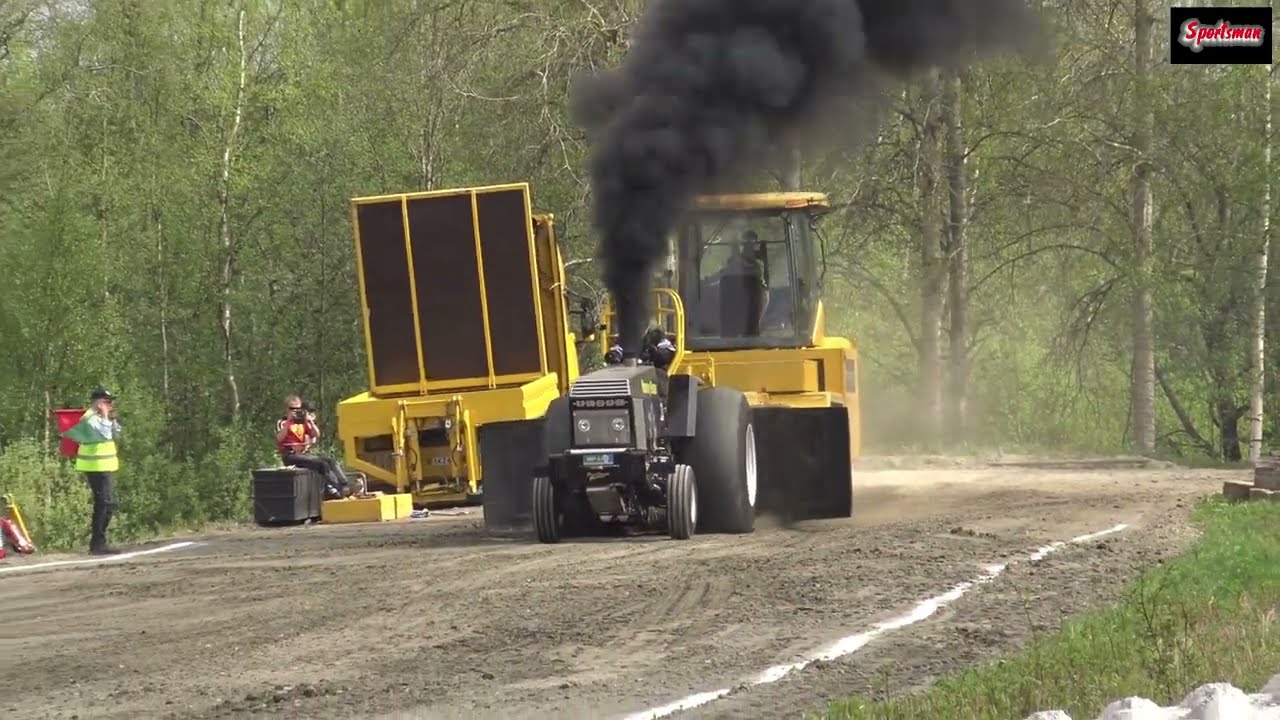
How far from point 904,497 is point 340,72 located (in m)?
17.9

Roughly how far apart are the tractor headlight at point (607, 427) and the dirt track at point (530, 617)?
800mm

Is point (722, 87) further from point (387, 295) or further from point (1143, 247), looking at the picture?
point (1143, 247)

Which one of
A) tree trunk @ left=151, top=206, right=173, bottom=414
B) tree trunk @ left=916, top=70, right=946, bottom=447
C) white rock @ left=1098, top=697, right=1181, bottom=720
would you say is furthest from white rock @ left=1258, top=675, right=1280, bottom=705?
tree trunk @ left=151, top=206, right=173, bottom=414

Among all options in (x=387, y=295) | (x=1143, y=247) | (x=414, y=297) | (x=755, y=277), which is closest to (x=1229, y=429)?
(x=1143, y=247)

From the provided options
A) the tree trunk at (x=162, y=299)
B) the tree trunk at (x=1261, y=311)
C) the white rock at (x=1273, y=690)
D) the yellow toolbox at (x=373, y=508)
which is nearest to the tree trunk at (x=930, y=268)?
the tree trunk at (x=1261, y=311)

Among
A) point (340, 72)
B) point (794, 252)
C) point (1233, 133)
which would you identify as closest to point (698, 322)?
point (794, 252)

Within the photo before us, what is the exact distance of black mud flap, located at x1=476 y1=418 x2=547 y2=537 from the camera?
A: 15.2m

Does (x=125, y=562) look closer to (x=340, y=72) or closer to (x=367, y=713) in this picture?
(x=367, y=713)

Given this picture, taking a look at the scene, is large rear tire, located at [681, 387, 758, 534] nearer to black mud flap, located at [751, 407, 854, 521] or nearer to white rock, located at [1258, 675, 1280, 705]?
black mud flap, located at [751, 407, 854, 521]

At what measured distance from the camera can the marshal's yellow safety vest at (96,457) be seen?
1766cm

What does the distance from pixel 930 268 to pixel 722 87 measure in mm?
16121

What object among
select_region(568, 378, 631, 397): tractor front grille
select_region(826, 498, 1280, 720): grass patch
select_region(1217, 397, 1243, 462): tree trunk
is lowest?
select_region(1217, 397, 1243, 462): tree trunk

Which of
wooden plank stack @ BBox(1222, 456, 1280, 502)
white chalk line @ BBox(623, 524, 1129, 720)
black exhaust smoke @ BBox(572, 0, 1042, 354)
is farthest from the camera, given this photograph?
wooden plank stack @ BBox(1222, 456, 1280, 502)

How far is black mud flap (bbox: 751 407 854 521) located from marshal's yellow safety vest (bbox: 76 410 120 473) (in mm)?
6411
